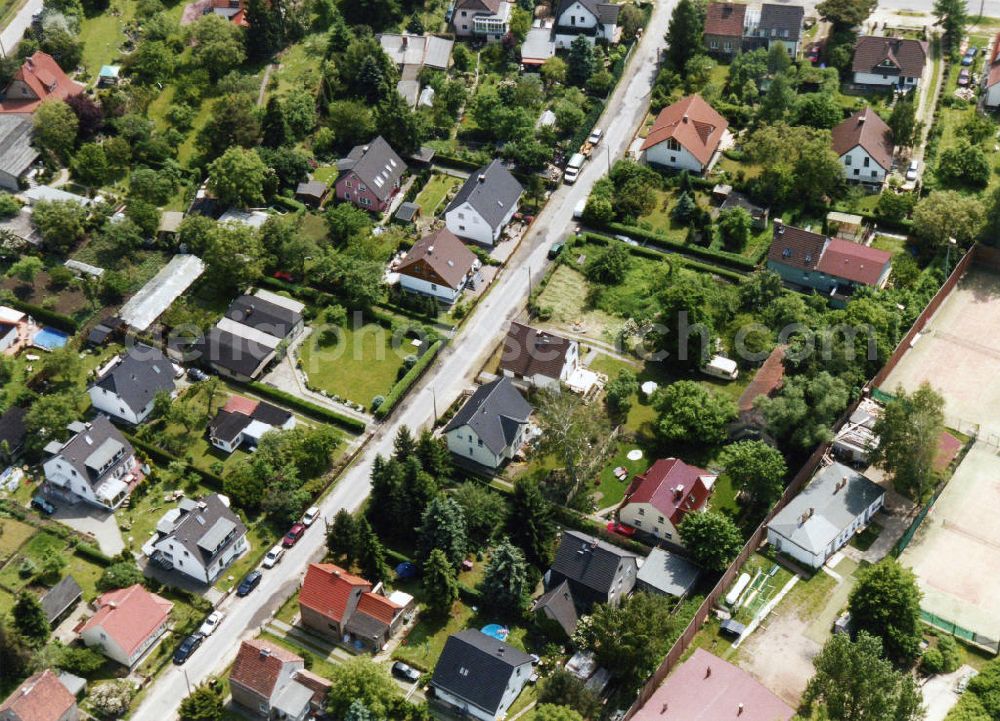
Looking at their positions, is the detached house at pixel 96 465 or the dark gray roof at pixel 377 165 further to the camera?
the dark gray roof at pixel 377 165

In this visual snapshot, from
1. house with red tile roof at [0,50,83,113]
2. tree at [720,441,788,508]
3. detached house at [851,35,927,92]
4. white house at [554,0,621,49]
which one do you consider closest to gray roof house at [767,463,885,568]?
tree at [720,441,788,508]

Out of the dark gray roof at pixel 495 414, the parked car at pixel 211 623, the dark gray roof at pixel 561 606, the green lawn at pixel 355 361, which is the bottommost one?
the parked car at pixel 211 623

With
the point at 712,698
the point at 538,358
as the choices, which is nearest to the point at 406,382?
the point at 538,358

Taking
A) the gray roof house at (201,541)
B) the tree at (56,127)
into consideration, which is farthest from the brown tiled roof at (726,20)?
the gray roof house at (201,541)

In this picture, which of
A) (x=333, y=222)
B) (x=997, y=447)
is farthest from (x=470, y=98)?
(x=997, y=447)

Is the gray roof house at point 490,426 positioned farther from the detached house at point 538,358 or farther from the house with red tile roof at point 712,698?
the house with red tile roof at point 712,698

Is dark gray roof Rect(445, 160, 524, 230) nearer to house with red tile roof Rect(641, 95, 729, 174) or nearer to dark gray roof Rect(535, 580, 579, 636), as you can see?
house with red tile roof Rect(641, 95, 729, 174)

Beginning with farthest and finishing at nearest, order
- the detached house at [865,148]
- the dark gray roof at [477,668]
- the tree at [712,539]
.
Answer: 1. the detached house at [865,148]
2. the tree at [712,539]
3. the dark gray roof at [477,668]

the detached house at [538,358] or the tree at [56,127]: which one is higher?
the tree at [56,127]
